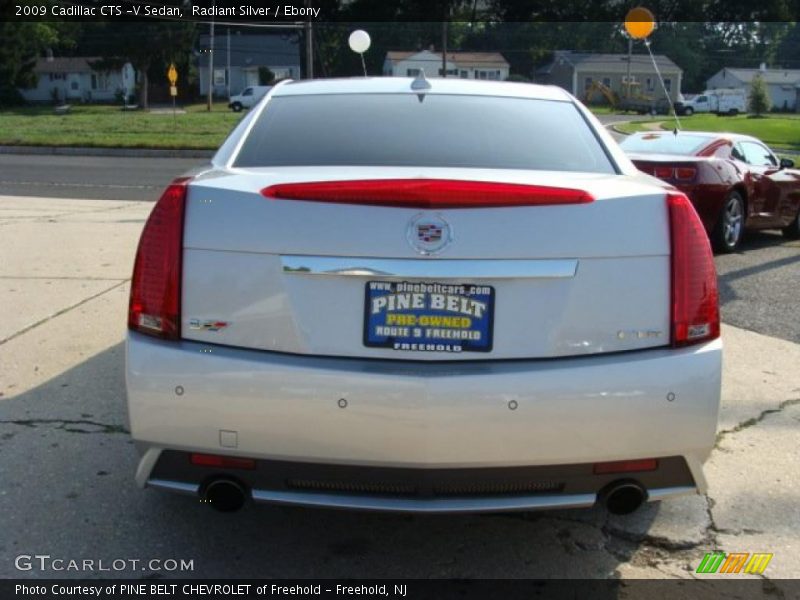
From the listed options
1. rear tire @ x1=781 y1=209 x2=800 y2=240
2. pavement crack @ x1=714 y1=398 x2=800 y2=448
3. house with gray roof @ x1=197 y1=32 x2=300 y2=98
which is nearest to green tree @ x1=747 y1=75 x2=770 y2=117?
rear tire @ x1=781 y1=209 x2=800 y2=240

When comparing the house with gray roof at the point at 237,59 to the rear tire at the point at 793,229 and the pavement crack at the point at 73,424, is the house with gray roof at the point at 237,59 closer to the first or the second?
the rear tire at the point at 793,229

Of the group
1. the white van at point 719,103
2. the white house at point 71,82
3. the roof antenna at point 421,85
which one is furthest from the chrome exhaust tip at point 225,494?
the white house at point 71,82

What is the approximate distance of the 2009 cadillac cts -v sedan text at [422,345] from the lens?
Result: 8.48ft

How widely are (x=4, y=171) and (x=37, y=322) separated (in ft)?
47.8

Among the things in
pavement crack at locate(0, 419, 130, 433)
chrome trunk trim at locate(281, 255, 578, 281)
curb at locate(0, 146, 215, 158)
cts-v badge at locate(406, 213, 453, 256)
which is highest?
cts-v badge at locate(406, 213, 453, 256)

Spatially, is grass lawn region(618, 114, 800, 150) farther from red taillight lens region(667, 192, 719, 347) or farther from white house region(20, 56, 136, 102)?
white house region(20, 56, 136, 102)

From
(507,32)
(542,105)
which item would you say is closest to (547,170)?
(542,105)

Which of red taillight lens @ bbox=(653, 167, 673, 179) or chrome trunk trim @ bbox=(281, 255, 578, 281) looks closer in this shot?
chrome trunk trim @ bbox=(281, 255, 578, 281)

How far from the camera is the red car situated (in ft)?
29.7

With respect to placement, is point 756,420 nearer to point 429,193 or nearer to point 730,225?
point 429,193

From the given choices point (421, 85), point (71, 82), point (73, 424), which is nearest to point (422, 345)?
point (421, 85)

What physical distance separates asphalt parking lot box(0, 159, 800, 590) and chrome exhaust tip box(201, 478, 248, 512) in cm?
35

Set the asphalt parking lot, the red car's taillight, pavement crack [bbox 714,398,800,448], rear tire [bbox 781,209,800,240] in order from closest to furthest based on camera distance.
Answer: the asphalt parking lot < pavement crack [bbox 714,398,800,448] < the red car's taillight < rear tire [bbox 781,209,800,240]

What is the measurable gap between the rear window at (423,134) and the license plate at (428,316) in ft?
2.33
